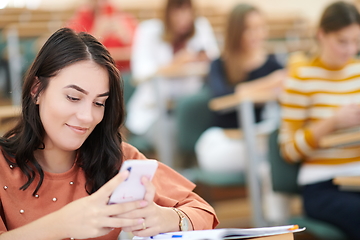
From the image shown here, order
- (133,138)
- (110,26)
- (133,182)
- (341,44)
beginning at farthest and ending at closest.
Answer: (110,26) < (133,138) < (341,44) < (133,182)

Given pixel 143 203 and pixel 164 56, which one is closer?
pixel 143 203

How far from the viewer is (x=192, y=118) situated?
2.64 metres

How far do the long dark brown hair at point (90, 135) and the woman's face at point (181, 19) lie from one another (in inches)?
81.3

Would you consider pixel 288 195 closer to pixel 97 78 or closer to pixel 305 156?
pixel 305 156

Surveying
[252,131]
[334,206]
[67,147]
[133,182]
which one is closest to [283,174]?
[334,206]

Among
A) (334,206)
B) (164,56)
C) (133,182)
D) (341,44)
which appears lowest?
(334,206)

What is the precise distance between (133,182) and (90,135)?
0.37 meters

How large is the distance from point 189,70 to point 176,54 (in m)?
0.29

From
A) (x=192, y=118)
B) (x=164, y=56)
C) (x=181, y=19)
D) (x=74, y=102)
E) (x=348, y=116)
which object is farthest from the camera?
(x=164, y=56)

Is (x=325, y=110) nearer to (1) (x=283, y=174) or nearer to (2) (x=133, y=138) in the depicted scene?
(1) (x=283, y=174)

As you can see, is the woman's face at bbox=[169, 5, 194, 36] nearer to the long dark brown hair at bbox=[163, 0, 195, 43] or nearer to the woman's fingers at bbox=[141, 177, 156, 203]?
the long dark brown hair at bbox=[163, 0, 195, 43]

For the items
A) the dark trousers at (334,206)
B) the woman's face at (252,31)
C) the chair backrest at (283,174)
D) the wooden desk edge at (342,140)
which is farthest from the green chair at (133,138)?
the wooden desk edge at (342,140)

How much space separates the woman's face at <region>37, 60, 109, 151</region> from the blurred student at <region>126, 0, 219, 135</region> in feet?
5.73

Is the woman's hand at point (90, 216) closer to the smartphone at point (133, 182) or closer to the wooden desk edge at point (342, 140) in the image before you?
the smartphone at point (133, 182)
